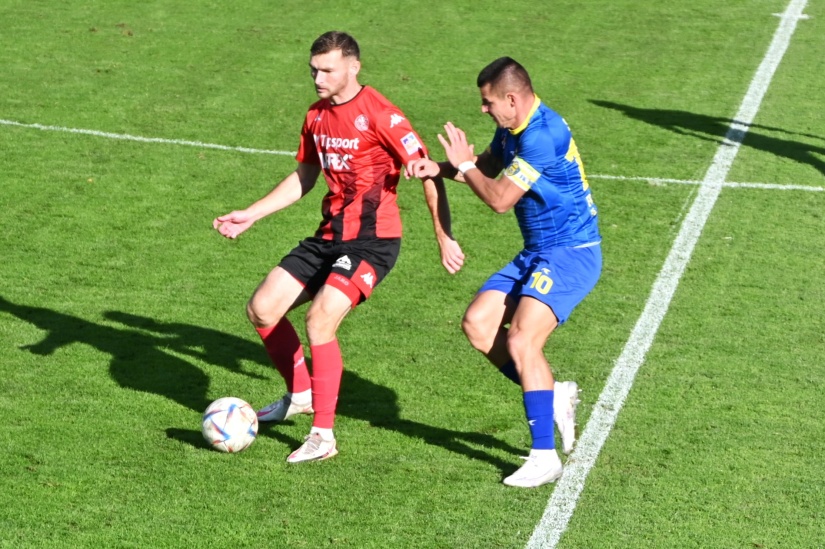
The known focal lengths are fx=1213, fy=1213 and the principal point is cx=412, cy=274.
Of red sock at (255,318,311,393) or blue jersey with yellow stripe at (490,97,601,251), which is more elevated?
blue jersey with yellow stripe at (490,97,601,251)

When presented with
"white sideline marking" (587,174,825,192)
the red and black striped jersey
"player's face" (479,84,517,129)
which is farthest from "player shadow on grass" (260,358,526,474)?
"white sideline marking" (587,174,825,192)

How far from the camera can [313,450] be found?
267 inches

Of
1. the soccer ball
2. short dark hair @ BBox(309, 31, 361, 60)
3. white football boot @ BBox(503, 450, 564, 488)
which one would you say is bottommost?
white football boot @ BBox(503, 450, 564, 488)

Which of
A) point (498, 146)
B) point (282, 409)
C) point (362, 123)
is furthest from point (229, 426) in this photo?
point (498, 146)

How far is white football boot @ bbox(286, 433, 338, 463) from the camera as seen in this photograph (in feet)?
22.2

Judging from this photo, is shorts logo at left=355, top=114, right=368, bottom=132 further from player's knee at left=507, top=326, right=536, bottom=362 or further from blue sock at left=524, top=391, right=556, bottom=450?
blue sock at left=524, top=391, right=556, bottom=450

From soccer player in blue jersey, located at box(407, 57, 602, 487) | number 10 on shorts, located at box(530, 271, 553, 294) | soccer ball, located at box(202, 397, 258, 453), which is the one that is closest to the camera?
soccer player in blue jersey, located at box(407, 57, 602, 487)

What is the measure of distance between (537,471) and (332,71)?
8.24 ft

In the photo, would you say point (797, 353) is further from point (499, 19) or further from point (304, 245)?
point (499, 19)

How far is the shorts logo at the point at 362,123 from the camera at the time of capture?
703cm

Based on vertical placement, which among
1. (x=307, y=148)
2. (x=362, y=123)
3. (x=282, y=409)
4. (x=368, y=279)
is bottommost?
(x=282, y=409)

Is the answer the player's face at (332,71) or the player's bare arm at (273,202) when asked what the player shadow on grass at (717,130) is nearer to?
the player's bare arm at (273,202)

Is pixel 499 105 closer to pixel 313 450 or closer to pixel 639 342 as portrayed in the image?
pixel 313 450

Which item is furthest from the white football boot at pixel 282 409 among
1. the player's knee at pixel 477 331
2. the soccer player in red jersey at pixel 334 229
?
the player's knee at pixel 477 331
